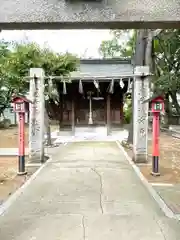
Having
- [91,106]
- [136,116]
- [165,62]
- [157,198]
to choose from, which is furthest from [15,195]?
[165,62]

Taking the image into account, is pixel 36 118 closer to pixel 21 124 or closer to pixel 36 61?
pixel 21 124

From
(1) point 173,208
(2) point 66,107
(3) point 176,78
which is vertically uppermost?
(3) point 176,78

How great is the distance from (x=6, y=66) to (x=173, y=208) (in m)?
13.8

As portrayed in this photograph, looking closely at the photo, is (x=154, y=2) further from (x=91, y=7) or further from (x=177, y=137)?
(x=177, y=137)

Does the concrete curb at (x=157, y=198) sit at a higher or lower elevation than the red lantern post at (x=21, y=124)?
lower

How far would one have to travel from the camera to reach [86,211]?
19.6 feet

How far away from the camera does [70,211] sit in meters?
5.96

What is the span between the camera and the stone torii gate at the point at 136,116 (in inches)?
474

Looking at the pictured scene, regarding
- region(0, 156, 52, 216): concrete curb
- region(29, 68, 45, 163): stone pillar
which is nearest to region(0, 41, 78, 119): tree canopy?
region(29, 68, 45, 163): stone pillar

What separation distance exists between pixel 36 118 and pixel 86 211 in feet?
21.7

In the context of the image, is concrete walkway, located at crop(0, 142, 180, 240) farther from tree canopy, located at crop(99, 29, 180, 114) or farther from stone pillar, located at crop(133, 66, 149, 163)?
tree canopy, located at crop(99, 29, 180, 114)

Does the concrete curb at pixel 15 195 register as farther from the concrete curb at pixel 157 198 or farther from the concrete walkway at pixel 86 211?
the concrete curb at pixel 157 198

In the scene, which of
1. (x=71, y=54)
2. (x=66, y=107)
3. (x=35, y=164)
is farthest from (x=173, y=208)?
(x=66, y=107)

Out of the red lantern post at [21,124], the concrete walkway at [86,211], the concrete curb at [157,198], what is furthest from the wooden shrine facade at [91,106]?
the concrete walkway at [86,211]
